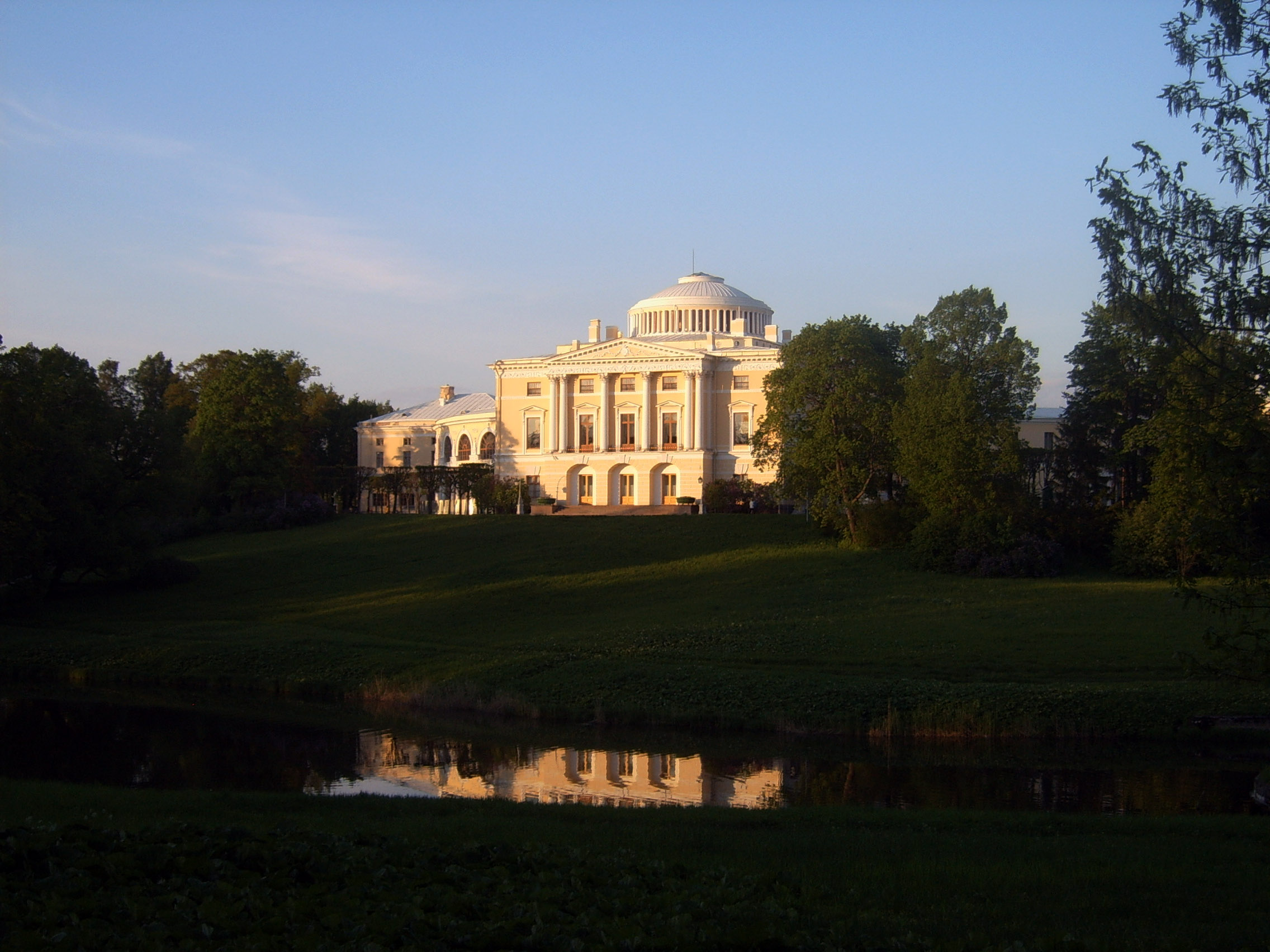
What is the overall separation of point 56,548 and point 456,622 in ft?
45.8

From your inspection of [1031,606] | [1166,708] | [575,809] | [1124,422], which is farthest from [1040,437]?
[575,809]

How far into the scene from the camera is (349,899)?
8.04 m

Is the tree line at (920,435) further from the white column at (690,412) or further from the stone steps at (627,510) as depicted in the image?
the white column at (690,412)

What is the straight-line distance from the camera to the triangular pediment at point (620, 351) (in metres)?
71.5

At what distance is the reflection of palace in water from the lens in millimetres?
18766

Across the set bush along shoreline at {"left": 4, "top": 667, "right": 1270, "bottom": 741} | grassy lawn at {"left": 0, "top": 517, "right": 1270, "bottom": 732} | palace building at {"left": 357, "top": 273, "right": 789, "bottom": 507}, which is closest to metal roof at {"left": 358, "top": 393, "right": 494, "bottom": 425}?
palace building at {"left": 357, "top": 273, "right": 789, "bottom": 507}

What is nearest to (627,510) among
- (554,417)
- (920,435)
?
(554,417)

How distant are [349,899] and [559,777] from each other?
498 inches

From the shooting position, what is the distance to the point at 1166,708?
23.5 m

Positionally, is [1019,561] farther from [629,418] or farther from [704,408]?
[629,418]

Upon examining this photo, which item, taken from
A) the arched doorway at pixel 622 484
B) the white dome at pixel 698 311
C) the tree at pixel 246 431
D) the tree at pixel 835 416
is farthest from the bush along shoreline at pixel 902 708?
the white dome at pixel 698 311

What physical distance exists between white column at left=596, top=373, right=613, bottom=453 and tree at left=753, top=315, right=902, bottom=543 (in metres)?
18.9

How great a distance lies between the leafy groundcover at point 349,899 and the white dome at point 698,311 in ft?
235

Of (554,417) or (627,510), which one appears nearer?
(627,510)
